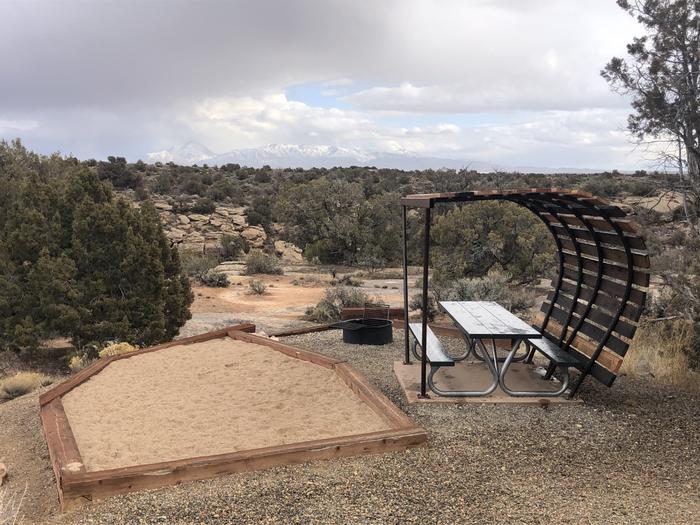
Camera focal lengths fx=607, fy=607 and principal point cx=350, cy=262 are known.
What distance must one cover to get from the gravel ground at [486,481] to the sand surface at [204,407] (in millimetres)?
532

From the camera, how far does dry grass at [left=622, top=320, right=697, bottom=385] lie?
6500mm

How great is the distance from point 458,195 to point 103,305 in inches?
271

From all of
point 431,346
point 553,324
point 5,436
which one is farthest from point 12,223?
point 553,324

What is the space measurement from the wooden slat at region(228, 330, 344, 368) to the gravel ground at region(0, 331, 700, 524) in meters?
1.66

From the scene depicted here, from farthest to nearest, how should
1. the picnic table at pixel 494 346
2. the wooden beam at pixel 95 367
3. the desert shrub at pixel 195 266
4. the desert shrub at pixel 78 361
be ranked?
1. the desert shrub at pixel 195 266
2. the desert shrub at pixel 78 361
3. the wooden beam at pixel 95 367
4. the picnic table at pixel 494 346

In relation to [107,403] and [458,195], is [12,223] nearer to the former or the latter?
[107,403]

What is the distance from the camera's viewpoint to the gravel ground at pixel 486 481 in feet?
12.2

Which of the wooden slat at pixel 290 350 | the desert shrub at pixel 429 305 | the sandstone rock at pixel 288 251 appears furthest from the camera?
the sandstone rock at pixel 288 251

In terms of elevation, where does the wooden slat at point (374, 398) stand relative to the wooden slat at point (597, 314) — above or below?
below

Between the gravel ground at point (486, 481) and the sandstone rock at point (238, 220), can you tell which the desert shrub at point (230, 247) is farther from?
the gravel ground at point (486, 481)

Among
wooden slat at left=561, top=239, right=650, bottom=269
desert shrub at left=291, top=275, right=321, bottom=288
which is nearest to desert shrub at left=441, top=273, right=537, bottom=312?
wooden slat at left=561, top=239, right=650, bottom=269

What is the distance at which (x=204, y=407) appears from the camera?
5734mm

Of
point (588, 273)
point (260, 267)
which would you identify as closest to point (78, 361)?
point (588, 273)

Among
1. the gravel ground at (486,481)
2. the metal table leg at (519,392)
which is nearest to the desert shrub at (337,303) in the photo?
the metal table leg at (519,392)
